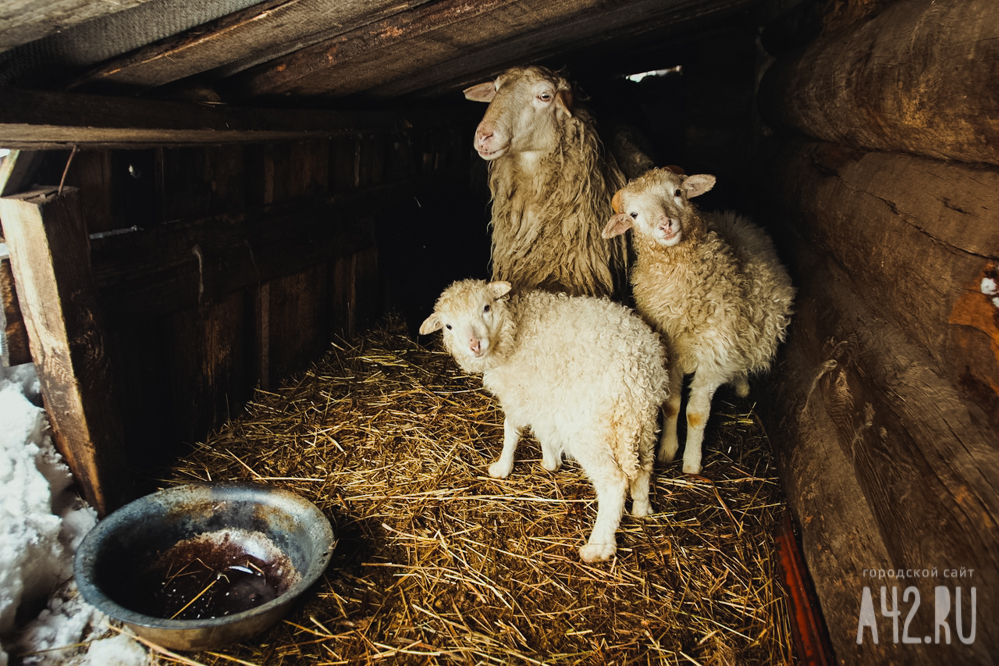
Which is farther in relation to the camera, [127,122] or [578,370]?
[578,370]

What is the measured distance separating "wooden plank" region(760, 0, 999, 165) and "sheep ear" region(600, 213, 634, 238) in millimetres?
1086

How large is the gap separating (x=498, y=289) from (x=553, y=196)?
4.01 ft

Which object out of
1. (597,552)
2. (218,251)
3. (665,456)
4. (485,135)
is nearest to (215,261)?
(218,251)

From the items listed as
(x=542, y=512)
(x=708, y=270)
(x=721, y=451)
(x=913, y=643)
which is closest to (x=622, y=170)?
(x=708, y=270)

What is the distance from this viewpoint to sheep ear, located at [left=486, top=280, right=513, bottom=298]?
2822 mm

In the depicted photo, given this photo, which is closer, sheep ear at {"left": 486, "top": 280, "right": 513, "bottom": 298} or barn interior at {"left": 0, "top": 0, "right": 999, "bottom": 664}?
barn interior at {"left": 0, "top": 0, "right": 999, "bottom": 664}

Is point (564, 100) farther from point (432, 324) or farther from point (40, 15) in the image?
point (40, 15)

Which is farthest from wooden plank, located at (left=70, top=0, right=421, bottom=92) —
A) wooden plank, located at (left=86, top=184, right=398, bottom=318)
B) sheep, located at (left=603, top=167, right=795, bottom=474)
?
sheep, located at (left=603, top=167, right=795, bottom=474)

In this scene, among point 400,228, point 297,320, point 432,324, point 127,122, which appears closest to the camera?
point 127,122

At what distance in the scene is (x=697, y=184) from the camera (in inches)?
123

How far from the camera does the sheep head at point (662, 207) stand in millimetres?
3023

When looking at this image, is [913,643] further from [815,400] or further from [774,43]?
[774,43]

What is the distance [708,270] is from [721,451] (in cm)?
117

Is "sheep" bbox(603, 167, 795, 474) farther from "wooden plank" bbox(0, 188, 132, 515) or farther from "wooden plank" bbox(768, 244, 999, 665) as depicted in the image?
"wooden plank" bbox(0, 188, 132, 515)
